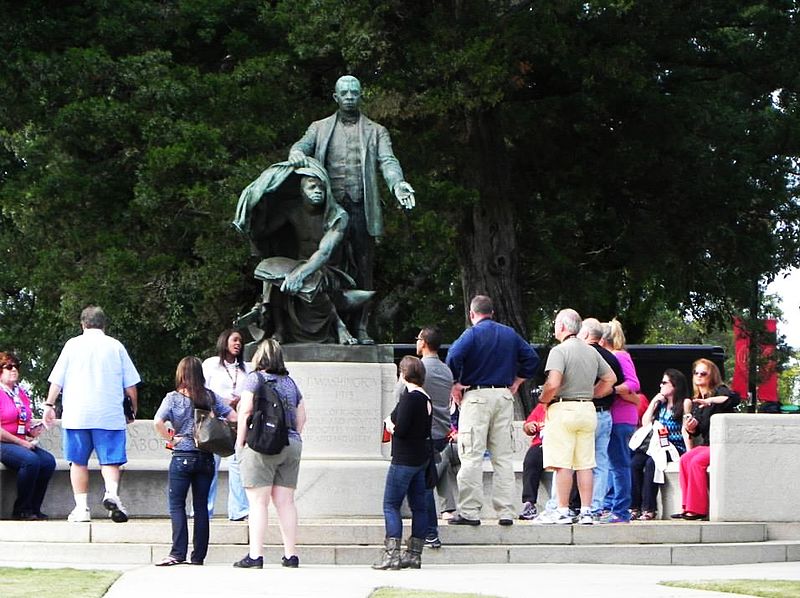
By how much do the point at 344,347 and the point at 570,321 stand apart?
216 centimetres

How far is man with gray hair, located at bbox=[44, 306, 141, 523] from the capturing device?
14.9m

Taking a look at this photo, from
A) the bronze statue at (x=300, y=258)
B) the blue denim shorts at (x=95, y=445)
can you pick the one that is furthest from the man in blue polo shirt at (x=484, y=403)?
the blue denim shorts at (x=95, y=445)

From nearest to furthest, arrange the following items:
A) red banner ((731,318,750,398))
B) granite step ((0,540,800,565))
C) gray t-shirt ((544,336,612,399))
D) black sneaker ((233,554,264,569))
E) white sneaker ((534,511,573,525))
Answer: black sneaker ((233,554,264,569))
granite step ((0,540,800,565))
gray t-shirt ((544,336,612,399))
white sneaker ((534,511,573,525))
red banner ((731,318,750,398))

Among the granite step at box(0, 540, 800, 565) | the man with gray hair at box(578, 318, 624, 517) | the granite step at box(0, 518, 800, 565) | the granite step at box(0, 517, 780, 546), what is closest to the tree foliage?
the man with gray hair at box(578, 318, 624, 517)

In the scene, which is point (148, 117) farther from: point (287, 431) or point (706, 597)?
point (706, 597)

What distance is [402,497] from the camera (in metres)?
13.4

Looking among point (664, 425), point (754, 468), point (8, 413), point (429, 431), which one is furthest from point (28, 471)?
point (754, 468)

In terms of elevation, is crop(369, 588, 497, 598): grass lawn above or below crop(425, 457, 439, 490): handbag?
below

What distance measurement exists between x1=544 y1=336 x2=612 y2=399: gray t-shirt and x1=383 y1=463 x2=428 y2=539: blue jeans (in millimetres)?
1715

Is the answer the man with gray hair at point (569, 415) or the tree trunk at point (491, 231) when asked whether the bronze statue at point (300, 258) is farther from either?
the tree trunk at point (491, 231)

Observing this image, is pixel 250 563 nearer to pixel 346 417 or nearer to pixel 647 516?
pixel 346 417

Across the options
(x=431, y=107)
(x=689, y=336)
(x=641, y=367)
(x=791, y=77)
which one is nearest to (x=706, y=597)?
(x=431, y=107)

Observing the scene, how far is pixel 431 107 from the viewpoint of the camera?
990 inches

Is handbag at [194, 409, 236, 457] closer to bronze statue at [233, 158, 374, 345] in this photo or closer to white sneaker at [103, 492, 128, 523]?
white sneaker at [103, 492, 128, 523]
